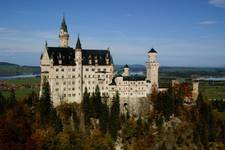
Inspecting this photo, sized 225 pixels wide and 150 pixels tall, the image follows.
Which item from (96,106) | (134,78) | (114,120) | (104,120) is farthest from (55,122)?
(134,78)

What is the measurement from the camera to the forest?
249ft

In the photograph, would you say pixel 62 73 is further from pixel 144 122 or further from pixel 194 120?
pixel 194 120

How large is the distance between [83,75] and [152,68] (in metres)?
19.4

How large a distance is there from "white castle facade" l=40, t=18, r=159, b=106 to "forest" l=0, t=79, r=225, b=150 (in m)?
3.24

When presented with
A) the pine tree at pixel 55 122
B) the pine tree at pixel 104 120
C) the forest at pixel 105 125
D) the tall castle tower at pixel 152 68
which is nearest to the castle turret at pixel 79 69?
the forest at pixel 105 125

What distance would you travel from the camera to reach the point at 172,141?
84.6 m

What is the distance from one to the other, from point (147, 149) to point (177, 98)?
17.0m

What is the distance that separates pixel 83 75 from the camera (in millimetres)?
91125

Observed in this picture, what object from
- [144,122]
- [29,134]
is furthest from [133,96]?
[29,134]

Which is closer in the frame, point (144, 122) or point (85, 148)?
point (85, 148)

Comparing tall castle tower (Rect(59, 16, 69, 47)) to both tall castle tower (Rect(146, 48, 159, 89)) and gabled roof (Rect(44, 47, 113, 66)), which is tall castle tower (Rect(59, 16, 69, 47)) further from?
tall castle tower (Rect(146, 48, 159, 89))

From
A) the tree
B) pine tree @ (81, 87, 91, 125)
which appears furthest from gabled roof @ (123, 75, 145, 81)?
pine tree @ (81, 87, 91, 125)

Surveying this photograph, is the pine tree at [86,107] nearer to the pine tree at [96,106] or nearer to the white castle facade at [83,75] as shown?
the pine tree at [96,106]

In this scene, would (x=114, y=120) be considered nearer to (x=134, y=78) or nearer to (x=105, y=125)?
(x=105, y=125)
